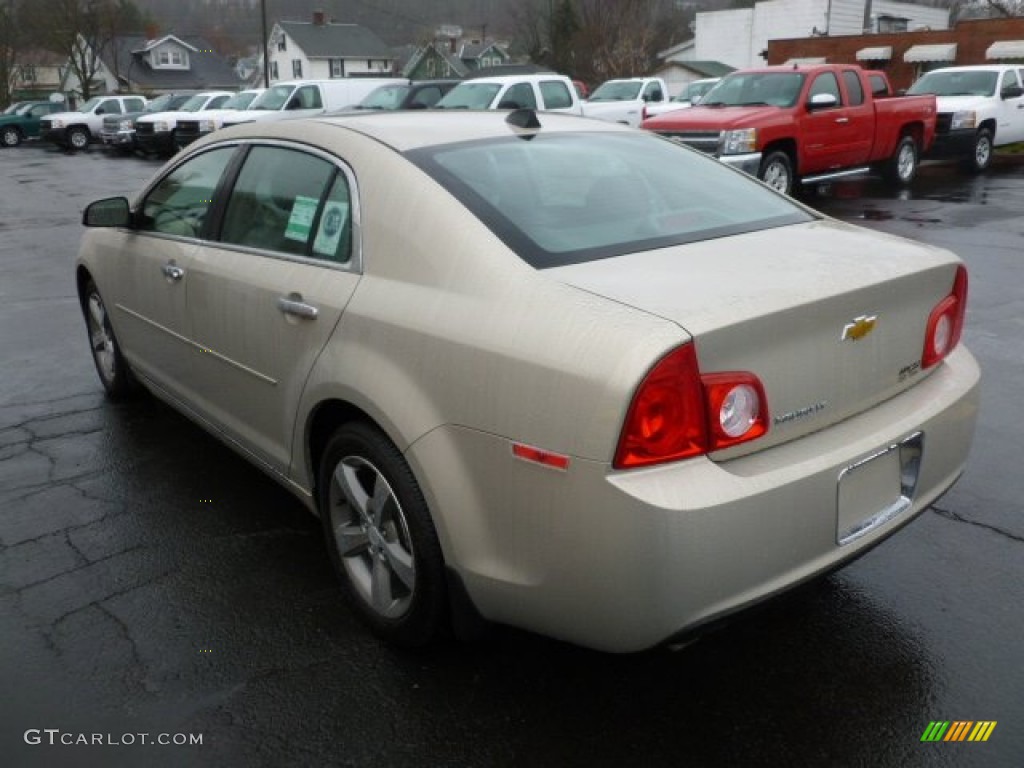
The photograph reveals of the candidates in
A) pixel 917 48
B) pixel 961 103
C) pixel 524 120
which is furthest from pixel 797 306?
pixel 917 48

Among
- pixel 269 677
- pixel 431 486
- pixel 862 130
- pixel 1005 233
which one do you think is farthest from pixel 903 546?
pixel 862 130

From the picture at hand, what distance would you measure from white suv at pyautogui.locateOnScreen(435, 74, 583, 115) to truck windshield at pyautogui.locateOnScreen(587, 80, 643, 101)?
4412mm

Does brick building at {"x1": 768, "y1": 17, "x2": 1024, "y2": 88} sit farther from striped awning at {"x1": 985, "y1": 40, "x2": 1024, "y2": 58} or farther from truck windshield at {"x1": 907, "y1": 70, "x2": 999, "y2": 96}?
truck windshield at {"x1": 907, "y1": 70, "x2": 999, "y2": 96}

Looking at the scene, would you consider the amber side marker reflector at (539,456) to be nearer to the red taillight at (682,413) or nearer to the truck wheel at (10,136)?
the red taillight at (682,413)

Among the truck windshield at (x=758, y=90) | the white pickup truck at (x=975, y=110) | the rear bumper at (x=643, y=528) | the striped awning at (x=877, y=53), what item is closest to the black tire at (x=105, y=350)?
the rear bumper at (x=643, y=528)

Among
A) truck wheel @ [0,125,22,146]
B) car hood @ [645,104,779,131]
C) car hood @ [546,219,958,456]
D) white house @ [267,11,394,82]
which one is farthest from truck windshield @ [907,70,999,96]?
white house @ [267,11,394,82]

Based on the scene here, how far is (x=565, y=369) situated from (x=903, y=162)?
1473cm

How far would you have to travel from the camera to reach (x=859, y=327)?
2693mm

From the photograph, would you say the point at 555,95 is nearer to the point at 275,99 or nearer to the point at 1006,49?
the point at 275,99

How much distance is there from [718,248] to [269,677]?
75.4 inches

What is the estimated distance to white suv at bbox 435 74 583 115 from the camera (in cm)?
1722

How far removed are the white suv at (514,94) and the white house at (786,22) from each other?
3385cm

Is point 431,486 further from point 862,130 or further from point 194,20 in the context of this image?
point 194,20

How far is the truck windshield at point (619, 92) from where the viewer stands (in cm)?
2234
